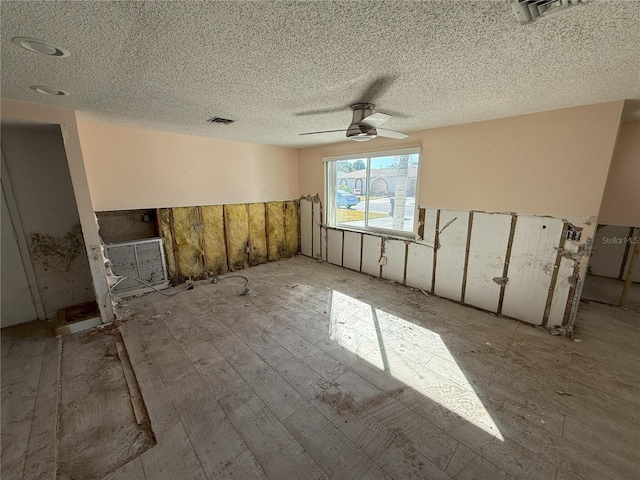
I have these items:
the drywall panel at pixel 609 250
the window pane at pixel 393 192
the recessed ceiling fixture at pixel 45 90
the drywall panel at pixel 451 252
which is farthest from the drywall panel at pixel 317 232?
the drywall panel at pixel 609 250

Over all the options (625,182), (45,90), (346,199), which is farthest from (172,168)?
(625,182)

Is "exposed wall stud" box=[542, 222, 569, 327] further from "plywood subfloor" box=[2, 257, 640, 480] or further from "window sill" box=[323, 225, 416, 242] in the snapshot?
"window sill" box=[323, 225, 416, 242]

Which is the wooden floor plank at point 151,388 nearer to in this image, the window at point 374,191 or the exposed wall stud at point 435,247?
the exposed wall stud at point 435,247

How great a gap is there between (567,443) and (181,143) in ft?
16.8

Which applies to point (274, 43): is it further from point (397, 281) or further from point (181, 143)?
point (397, 281)

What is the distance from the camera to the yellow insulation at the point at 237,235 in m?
4.64

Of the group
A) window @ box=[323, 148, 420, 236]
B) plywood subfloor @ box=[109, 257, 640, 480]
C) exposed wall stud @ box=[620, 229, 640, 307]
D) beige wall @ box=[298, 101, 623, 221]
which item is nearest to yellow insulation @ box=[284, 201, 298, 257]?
window @ box=[323, 148, 420, 236]

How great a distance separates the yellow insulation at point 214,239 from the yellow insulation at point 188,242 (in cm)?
10

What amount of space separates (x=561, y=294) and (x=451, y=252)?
116cm

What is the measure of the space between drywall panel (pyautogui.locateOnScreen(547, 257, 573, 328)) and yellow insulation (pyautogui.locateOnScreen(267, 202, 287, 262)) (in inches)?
172

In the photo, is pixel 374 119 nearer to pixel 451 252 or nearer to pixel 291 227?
pixel 451 252

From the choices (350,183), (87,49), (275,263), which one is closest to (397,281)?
(350,183)

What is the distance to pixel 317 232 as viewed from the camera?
5.39 metres

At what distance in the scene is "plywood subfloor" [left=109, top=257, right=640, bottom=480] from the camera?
148 centimetres
